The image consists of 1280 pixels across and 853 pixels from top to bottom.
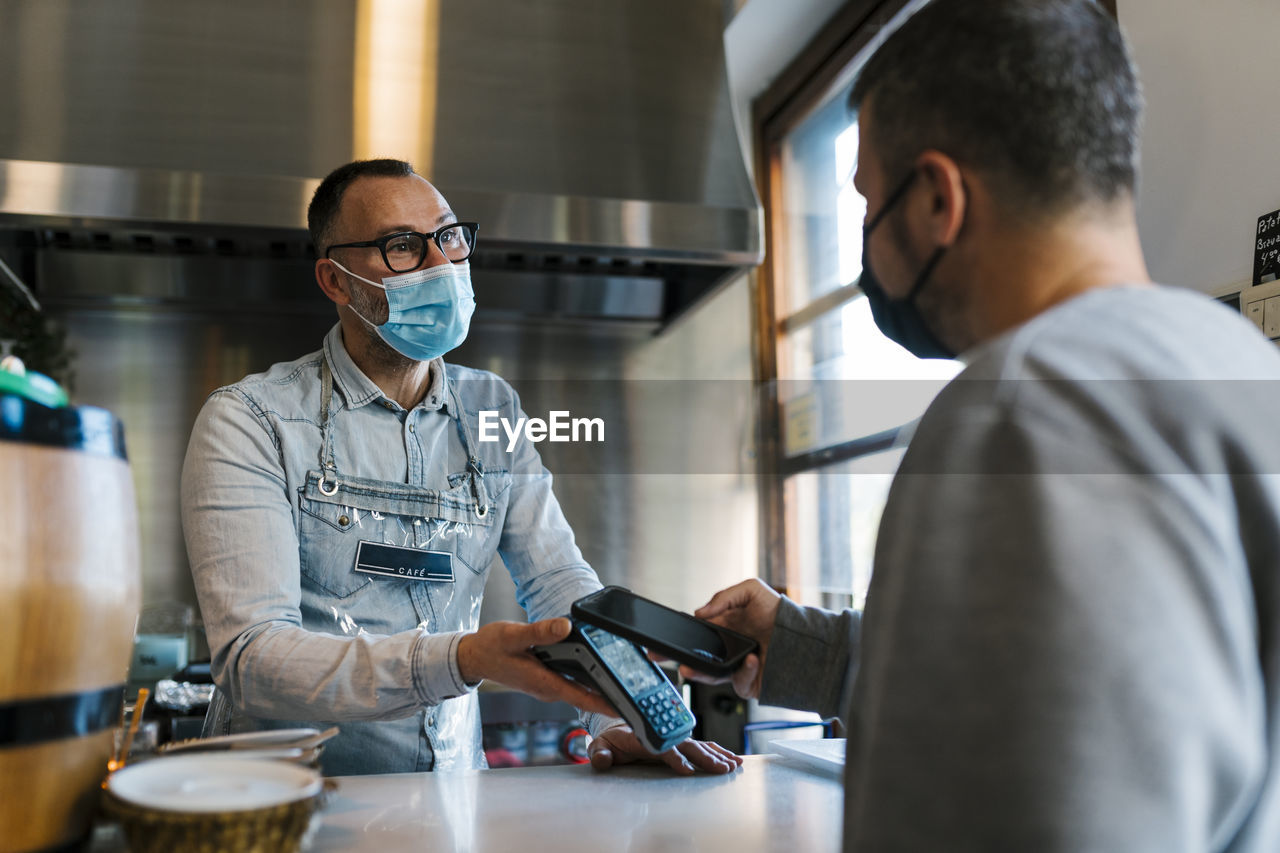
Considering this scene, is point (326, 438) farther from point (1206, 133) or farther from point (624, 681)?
point (1206, 133)

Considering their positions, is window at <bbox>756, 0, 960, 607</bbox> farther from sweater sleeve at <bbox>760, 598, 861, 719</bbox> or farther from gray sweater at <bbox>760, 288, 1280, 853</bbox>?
gray sweater at <bbox>760, 288, 1280, 853</bbox>

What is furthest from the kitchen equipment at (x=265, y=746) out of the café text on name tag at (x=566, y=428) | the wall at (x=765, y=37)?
the wall at (x=765, y=37)

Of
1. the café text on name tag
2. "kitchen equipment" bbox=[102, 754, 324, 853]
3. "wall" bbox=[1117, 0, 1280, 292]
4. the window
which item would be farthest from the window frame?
"kitchen equipment" bbox=[102, 754, 324, 853]

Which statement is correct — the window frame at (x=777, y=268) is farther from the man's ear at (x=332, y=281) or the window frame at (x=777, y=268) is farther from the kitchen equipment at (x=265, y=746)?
the kitchen equipment at (x=265, y=746)

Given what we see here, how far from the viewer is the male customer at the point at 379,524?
0.99 meters

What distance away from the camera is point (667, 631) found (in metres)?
0.86

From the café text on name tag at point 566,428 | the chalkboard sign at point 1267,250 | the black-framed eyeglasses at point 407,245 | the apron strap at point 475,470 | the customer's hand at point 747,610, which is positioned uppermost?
the black-framed eyeglasses at point 407,245

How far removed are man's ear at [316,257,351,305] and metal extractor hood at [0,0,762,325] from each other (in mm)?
348

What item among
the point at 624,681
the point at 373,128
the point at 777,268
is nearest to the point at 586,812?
the point at 624,681

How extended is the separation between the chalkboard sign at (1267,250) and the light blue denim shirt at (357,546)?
36.9 inches

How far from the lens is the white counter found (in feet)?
2.39

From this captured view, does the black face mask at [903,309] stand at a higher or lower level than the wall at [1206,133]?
lower

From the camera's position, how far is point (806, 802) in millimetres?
867

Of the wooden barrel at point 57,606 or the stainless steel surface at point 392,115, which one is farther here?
the stainless steel surface at point 392,115
